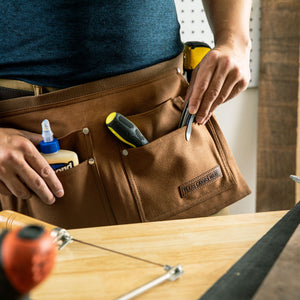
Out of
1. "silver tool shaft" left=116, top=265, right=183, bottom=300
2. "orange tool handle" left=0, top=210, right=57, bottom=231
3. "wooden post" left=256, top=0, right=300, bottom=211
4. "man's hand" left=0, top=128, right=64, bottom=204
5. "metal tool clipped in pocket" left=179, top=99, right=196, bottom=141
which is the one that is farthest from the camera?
"wooden post" left=256, top=0, right=300, bottom=211

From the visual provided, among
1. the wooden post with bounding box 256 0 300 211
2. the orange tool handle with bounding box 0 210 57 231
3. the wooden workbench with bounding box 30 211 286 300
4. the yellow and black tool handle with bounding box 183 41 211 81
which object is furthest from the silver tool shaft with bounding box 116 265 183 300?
the wooden post with bounding box 256 0 300 211

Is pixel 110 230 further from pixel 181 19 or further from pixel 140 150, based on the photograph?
pixel 181 19

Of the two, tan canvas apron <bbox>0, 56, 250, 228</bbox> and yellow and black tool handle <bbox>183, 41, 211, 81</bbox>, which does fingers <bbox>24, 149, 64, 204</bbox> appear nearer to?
tan canvas apron <bbox>0, 56, 250, 228</bbox>

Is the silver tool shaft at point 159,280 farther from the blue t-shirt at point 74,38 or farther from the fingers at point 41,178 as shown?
the blue t-shirt at point 74,38

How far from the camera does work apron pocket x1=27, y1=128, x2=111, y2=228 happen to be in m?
0.71

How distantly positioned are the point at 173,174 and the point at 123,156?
11 cm

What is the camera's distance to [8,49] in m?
0.71

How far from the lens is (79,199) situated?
718 mm

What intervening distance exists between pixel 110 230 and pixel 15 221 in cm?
14

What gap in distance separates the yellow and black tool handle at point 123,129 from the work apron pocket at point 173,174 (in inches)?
0.8

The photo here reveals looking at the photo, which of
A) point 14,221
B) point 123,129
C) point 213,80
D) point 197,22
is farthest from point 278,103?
point 14,221

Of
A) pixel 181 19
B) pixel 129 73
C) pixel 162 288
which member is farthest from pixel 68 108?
pixel 181 19

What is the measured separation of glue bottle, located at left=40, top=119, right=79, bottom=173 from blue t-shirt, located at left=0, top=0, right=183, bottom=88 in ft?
0.39

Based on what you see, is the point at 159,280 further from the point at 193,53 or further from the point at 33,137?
the point at 193,53
